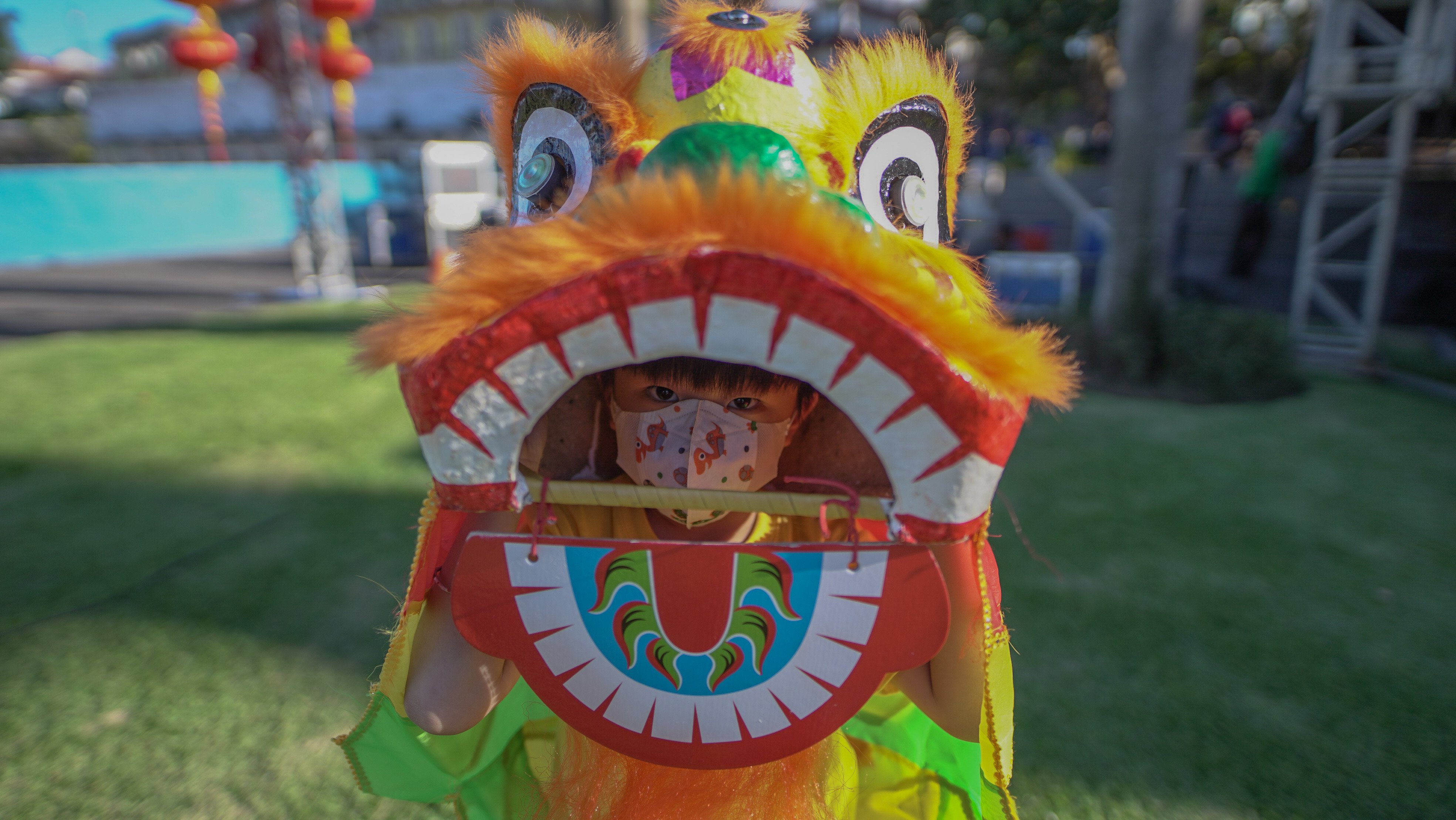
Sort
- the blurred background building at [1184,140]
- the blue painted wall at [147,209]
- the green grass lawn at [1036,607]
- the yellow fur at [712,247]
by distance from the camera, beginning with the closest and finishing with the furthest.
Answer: the yellow fur at [712,247] < the green grass lawn at [1036,607] < the blurred background building at [1184,140] < the blue painted wall at [147,209]

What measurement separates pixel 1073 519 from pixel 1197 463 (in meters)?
1.20

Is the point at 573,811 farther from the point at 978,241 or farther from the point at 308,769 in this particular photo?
the point at 978,241

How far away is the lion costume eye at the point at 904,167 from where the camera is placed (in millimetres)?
1082

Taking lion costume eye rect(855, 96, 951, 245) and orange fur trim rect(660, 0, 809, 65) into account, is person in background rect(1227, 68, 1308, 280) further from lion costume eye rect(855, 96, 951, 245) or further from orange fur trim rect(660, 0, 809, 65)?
orange fur trim rect(660, 0, 809, 65)

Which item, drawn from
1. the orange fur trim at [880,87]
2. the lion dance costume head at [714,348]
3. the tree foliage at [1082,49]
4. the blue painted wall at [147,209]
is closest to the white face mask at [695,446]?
the lion dance costume head at [714,348]

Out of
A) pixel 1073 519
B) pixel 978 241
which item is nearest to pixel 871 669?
pixel 1073 519

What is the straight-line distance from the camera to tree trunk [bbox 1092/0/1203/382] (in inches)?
202

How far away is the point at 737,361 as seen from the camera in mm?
833

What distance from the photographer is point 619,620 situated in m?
0.95

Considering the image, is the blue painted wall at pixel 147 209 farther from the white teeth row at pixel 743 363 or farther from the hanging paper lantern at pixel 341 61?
the white teeth row at pixel 743 363

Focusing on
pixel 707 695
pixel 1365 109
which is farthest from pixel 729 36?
pixel 1365 109

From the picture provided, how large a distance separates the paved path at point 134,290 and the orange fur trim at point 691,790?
599 cm

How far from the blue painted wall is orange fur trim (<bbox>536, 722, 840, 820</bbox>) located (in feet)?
43.8

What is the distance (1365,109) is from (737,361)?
7473mm
